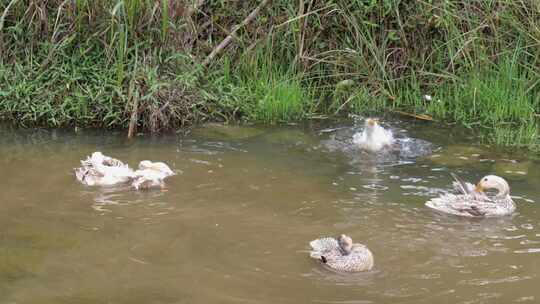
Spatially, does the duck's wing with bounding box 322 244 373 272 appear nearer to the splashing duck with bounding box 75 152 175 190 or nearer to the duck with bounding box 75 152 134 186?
the splashing duck with bounding box 75 152 175 190

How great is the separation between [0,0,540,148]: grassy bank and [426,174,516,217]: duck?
197cm

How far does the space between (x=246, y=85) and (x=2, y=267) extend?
203 inches

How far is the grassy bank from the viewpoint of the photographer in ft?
30.4

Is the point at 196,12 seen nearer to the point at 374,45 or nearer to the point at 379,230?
the point at 374,45

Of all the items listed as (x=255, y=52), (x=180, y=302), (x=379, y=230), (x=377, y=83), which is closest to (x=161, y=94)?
(x=255, y=52)

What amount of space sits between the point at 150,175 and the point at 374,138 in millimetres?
2472

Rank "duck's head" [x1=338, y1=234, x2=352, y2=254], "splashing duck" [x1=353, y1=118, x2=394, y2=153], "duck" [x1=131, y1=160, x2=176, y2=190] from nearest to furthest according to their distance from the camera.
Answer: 1. "duck's head" [x1=338, y1=234, x2=352, y2=254]
2. "duck" [x1=131, y1=160, x2=176, y2=190]
3. "splashing duck" [x1=353, y1=118, x2=394, y2=153]

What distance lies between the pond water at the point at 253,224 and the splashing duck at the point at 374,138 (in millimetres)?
163

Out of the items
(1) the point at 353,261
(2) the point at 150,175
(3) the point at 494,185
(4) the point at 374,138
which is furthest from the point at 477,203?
(2) the point at 150,175

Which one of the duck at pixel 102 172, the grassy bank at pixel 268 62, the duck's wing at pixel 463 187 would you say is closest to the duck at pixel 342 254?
the duck's wing at pixel 463 187

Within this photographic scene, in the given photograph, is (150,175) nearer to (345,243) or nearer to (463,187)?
(345,243)

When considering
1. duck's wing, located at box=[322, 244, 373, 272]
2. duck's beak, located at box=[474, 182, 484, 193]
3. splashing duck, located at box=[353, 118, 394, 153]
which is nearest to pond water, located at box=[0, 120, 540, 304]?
duck's wing, located at box=[322, 244, 373, 272]

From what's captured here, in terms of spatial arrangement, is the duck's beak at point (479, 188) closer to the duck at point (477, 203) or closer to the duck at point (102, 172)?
the duck at point (477, 203)

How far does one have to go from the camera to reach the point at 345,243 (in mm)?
5805
